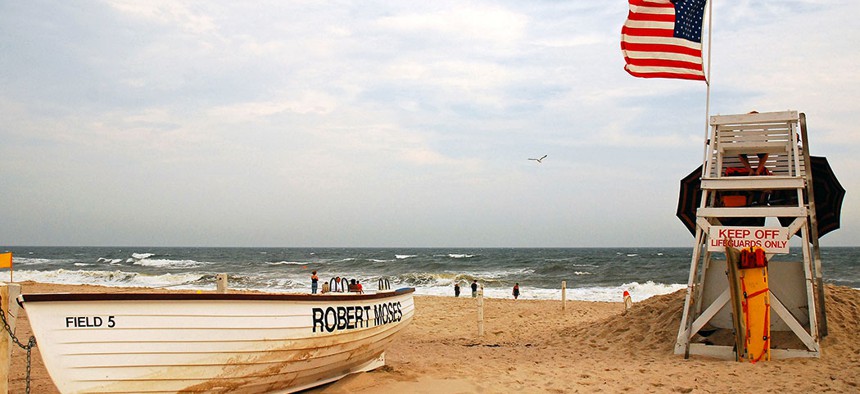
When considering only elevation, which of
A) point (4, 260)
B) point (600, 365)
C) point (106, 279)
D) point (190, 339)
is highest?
point (4, 260)

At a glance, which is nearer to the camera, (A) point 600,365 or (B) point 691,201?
(A) point 600,365

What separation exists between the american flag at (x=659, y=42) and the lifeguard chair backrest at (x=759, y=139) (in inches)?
40.1

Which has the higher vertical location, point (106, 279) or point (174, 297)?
point (174, 297)

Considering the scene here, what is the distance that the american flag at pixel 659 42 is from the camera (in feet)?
30.3

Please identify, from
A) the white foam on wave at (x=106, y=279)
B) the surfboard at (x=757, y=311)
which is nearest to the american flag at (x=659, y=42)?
the surfboard at (x=757, y=311)

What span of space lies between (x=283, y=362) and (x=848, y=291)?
950 cm

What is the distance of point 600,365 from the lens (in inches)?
364

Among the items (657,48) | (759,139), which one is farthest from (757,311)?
(657,48)

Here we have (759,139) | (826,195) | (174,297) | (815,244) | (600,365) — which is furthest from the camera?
(826,195)

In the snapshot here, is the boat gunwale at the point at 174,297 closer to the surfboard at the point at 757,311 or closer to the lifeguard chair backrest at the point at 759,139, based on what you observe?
the surfboard at the point at 757,311

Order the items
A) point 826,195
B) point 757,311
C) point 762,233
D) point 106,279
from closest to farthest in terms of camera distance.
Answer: point 757,311, point 762,233, point 826,195, point 106,279

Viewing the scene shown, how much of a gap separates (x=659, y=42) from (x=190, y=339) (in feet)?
24.3

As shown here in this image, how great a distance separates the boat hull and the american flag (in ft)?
17.5

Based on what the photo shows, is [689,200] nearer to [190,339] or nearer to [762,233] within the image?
[762,233]
